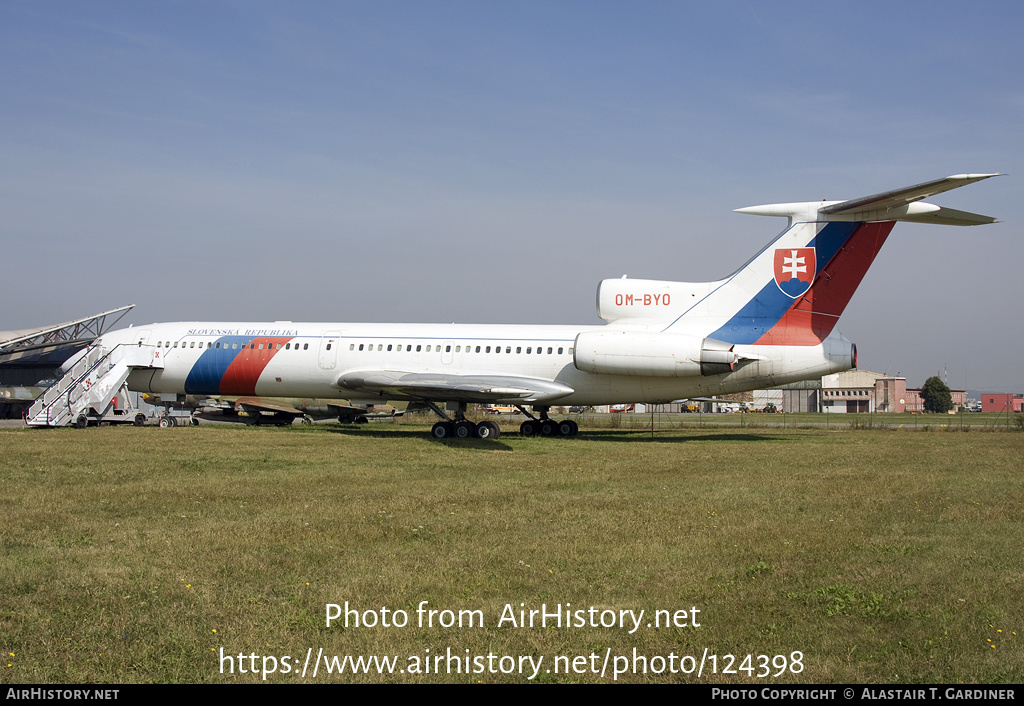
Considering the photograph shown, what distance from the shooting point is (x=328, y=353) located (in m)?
27.2

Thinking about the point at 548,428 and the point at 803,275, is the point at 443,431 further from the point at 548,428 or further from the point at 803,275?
the point at 803,275

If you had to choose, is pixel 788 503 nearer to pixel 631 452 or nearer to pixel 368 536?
pixel 368 536

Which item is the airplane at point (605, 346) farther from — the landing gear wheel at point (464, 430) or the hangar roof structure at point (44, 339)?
the hangar roof structure at point (44, 339)

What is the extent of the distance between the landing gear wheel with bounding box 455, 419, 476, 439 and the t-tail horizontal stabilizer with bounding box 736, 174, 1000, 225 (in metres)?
10.3

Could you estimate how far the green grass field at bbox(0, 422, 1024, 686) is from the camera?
18.8 feet

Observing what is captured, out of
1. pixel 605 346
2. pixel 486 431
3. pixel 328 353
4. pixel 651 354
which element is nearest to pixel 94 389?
pixel 328 353

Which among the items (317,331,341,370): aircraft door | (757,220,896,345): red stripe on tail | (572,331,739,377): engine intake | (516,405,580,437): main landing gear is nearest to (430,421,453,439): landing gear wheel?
(516,405,580,437): main landing gear

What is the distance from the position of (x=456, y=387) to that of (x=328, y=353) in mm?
5168

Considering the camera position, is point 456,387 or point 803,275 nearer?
point 803,275

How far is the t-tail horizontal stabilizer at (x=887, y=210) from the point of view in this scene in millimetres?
20042

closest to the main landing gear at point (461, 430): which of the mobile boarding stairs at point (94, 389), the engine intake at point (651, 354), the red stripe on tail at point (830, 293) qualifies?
the engine intake at point (651, 354)

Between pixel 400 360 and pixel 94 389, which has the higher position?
pixel 400 360
